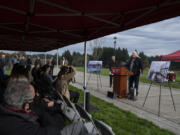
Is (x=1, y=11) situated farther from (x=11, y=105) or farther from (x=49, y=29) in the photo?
(x=11, y=105)

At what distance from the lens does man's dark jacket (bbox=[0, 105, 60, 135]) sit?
1136 millimetres

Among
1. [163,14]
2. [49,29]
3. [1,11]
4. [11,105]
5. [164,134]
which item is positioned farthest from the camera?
[49,29]

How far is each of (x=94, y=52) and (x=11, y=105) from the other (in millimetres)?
35701

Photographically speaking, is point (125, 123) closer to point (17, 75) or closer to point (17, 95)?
point (17, 75)

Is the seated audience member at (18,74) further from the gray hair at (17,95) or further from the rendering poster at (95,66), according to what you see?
the rendering poster at (95,66)

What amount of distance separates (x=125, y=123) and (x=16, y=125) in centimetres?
296

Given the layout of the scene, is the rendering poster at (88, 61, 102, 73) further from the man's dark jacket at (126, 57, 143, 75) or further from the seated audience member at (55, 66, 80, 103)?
the seated audience member at (55, 66, 80, 103)

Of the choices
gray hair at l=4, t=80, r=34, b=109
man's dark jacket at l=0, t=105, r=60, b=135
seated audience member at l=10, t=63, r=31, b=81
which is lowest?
man's dark jacket at l=0, t=105, r=60, b=135

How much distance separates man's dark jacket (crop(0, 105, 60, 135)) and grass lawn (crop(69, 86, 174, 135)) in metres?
2.29

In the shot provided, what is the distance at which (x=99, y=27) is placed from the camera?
3414 millimetres

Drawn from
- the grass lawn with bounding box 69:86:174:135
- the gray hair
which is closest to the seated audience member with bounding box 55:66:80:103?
the grass lawn with bounding box 69:86:174:135

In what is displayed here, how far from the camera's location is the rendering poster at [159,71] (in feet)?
15.1

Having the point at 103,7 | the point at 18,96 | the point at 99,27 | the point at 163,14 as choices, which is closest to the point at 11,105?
the point at 18,96

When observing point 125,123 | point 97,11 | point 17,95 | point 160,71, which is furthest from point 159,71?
point 17,95
